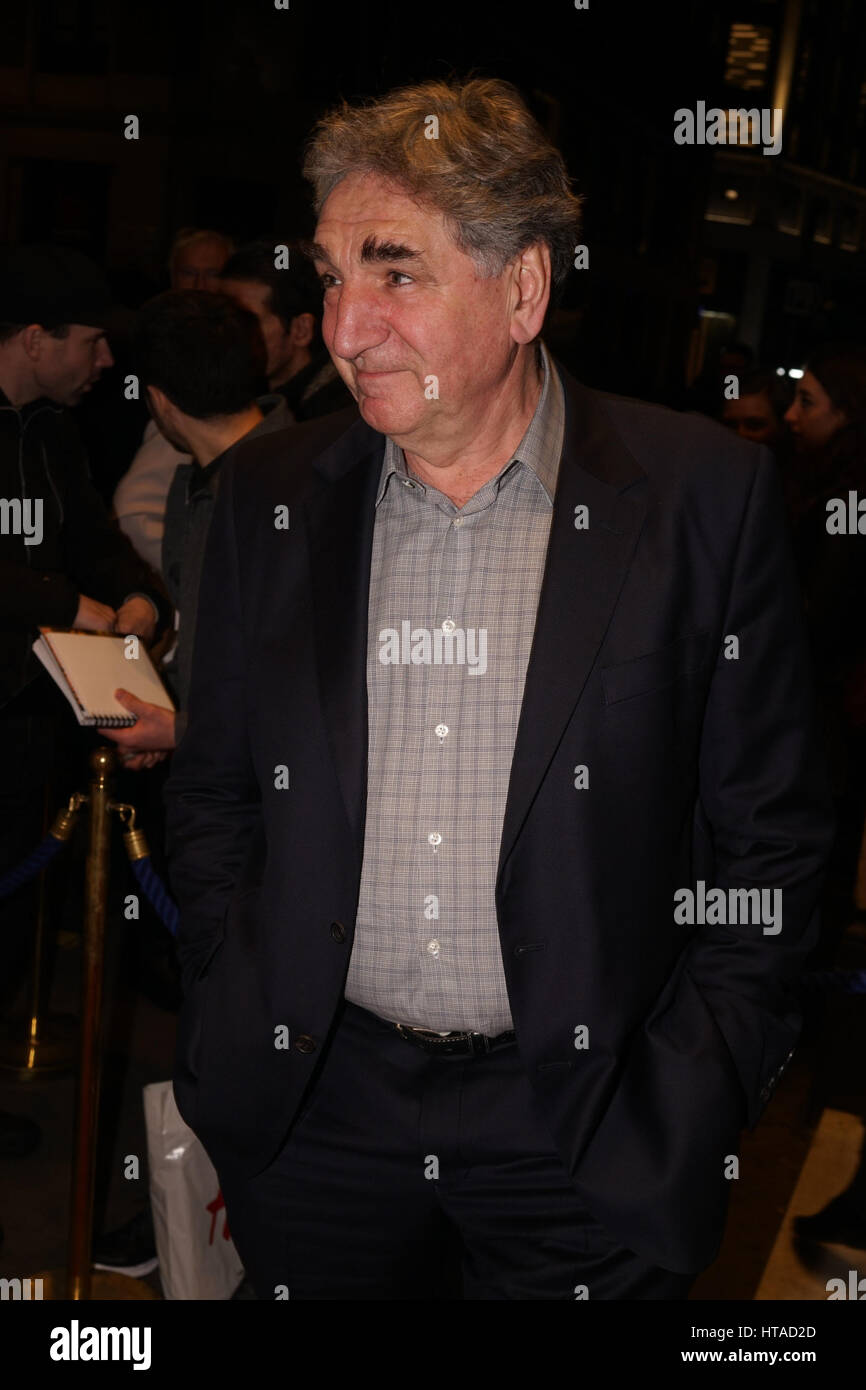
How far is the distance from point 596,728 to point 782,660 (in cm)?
31

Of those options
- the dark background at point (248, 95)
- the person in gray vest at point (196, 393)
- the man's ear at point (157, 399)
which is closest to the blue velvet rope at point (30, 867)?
the person in gray vest at point (196, 393)

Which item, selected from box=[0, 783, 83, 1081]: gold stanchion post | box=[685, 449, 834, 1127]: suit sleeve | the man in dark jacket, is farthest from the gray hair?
box=[0, 783, 83, 1081]: gold stanchion post

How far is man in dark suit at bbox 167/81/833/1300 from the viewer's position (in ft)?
6.27

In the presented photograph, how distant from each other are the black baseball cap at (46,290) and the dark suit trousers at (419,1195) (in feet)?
9.60

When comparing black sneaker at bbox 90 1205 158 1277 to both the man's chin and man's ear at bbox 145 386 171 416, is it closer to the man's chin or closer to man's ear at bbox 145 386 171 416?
man's ear at bbox 145 386 171 416

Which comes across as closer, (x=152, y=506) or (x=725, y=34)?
(x=152, y=506)

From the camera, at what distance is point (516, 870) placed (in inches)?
74.8

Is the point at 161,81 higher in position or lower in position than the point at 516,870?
higher

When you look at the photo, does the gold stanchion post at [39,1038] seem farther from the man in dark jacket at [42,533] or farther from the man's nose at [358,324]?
the man's nose at [358,324]

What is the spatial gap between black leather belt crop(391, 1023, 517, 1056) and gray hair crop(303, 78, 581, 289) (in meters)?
1.08
